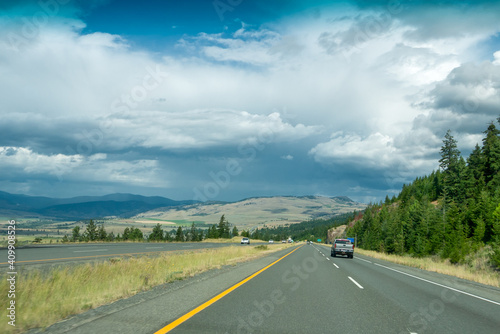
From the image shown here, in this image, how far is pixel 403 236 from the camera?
231ft

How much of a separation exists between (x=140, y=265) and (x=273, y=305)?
9.12m

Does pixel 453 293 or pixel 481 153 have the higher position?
pixel 481 153

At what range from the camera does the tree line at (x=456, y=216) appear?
41344 mm

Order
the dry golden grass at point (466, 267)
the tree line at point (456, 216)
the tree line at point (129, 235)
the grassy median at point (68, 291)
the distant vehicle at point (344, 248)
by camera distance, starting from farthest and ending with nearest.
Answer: the tree line at point (129, 235) < the tree line at point (456, 216) < the distant vehicle at point (344, 248) < the dry golden grass at point (466, 267) < the grassy median at point (68, 291)

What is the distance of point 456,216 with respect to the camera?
49156mm

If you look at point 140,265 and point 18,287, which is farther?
point 140,265

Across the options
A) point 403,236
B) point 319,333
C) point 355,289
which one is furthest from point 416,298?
point 403,236

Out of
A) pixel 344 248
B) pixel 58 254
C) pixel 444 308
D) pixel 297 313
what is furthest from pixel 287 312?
pixel 344 248

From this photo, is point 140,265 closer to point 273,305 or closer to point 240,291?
point 240,291

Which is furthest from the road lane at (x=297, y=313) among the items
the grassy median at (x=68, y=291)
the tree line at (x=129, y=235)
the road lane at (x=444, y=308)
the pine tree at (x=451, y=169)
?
the pine tree at (x=451, y=169)

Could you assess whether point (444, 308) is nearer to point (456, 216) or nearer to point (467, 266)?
point (467, 266)

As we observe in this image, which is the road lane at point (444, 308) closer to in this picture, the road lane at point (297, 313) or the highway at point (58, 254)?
the road lane at point (297, 313)

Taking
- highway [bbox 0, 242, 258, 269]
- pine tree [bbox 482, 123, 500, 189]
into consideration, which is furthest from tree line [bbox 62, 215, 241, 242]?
pine tree [bbox 482, 123, 500, 189]

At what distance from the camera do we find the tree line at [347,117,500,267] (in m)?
41.3
